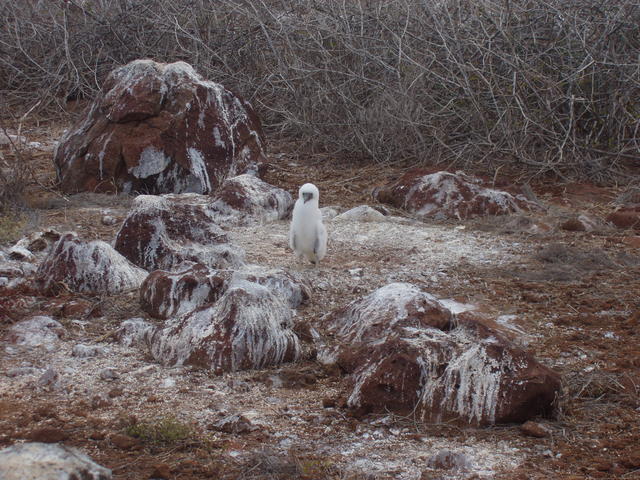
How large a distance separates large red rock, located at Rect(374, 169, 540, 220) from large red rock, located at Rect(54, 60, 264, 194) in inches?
64.4

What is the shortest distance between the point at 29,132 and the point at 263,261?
4950 millimetres

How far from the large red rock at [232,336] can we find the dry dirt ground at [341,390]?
7cm

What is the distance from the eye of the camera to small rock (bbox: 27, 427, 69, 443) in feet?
11.1

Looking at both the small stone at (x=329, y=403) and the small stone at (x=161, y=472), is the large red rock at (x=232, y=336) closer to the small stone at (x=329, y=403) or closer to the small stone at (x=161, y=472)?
the small stone at (x=329, y=403)

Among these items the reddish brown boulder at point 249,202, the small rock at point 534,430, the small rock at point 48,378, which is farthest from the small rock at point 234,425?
the reddish brown boulder at point 249,202

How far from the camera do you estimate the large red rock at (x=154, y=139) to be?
7.68 metres

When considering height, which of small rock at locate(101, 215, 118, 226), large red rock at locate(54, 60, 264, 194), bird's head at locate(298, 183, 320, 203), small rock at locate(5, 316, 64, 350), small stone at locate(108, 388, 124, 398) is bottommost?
small stone at locate(108, 388, 124, 398)

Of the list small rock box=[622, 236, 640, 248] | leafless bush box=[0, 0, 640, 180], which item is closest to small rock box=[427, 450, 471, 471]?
small rock box=[622, 236, 640, 248]

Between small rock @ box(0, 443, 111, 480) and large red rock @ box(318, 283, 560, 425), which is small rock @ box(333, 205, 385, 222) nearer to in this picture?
large red rock @ box(318, 283, 560, 425)

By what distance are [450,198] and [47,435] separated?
4.47 m

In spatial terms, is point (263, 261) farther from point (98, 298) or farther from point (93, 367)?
point (93, 367)

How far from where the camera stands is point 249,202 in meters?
6.98

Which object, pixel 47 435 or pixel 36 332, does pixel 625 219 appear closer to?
pixel 36 332

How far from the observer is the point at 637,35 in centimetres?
849
